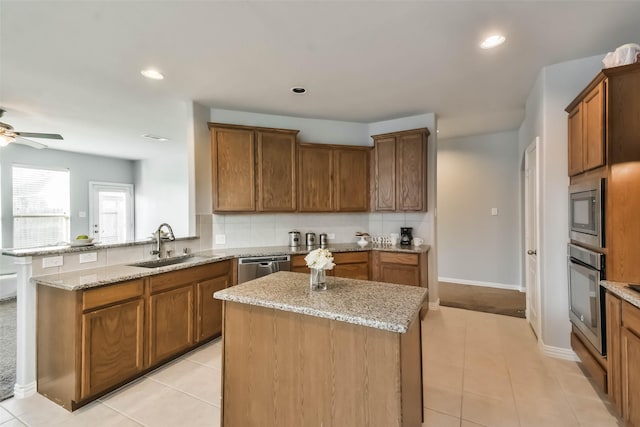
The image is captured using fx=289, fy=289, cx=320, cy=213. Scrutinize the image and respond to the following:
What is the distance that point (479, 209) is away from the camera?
511 cm

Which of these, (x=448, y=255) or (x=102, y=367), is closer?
(x=102, y=367)

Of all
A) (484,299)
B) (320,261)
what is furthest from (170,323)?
(484,299)

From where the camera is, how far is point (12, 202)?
5145 mm

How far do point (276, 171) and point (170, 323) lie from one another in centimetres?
208

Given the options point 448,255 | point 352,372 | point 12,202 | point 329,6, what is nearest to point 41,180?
point 12,202

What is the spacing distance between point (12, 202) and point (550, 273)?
8.04m

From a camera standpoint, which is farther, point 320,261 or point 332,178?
point 332,178

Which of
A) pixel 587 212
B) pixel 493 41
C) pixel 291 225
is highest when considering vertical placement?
pixel 493 41

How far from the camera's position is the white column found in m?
2.16

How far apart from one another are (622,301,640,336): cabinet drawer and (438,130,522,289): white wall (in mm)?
3491

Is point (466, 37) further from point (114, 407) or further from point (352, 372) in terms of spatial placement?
point (114, 407)

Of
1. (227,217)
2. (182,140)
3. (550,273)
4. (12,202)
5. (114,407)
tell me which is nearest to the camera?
(114,407)

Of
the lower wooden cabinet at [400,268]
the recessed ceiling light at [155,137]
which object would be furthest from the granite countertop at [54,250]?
the recessed ceiling light at [155,137]

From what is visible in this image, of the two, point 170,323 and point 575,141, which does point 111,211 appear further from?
point 575,141
